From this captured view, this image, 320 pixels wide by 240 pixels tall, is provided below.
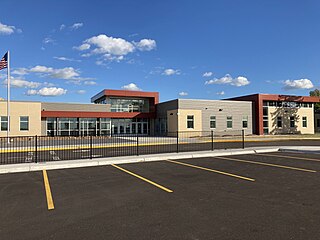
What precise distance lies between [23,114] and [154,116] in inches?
777

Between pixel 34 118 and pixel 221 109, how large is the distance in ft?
87.3

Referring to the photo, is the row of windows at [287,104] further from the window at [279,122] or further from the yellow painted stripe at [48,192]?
the yellow painted stripe at [48,192]

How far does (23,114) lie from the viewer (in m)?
33.9

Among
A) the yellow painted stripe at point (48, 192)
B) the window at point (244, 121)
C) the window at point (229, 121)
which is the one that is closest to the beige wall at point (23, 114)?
the yellow painted stripe at point (48, 192)

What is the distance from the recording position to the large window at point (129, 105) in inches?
1777

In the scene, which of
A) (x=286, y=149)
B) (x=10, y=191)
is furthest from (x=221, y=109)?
(x=10, y=191)

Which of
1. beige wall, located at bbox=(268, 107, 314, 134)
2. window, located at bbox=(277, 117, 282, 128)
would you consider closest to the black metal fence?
beige wall, located at bbox=(268, 107, 314, 134)

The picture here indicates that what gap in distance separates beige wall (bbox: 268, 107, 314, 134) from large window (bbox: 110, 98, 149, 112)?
843 inches

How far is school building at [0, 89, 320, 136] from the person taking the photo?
113 feet

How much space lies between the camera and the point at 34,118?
3444 cm

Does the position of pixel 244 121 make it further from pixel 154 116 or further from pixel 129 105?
pixel 129 105

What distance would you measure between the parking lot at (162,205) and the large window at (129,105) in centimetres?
3540

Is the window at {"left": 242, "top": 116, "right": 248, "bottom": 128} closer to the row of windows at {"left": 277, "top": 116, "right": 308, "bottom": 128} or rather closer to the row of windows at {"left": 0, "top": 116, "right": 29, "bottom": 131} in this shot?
the row of windows at {"left": 277, "top": 116, "right": 308, "bottom": 128}

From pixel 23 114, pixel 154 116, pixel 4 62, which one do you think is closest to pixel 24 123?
pixel 23 114
